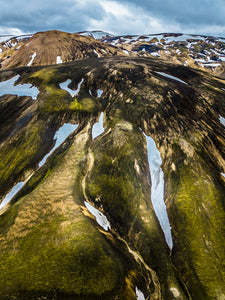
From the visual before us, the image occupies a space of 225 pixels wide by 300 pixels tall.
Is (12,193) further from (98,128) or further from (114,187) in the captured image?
(98,128)

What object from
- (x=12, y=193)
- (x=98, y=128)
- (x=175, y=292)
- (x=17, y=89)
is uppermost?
(x=17, y=89)

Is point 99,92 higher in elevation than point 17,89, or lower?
lower

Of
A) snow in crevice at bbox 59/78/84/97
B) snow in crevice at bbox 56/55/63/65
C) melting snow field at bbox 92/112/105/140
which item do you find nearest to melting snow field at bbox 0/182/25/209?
melting snow field at bbox 92/112/105/140

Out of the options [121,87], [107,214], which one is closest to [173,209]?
[107,214]

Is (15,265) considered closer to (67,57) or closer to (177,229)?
(177,229)

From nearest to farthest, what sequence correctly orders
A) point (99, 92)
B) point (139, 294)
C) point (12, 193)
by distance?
point (139, 294) → point (12, 193) → point (99, 92)

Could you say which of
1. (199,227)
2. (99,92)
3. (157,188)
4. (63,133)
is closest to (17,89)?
(99,92)

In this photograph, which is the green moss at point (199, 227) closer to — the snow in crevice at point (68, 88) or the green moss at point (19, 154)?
the green moss at point (19, 154)

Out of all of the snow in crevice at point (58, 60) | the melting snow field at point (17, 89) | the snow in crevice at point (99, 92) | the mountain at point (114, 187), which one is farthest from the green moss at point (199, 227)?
the snow in crevice at point (58, 60)
